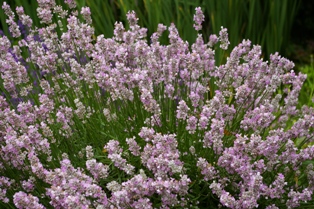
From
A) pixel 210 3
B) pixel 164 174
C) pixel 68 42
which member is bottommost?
pixel 164 174

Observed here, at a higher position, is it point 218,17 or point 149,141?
point 218,17

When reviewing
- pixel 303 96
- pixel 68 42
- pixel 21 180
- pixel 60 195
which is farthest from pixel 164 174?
pixel 303 96

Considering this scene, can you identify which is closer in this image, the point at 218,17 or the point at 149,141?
the point at 149,141

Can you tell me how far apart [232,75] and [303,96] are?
2374mm

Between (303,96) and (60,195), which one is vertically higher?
(303,96)

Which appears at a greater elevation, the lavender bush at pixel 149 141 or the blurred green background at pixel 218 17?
the blurred green background at pixel 218 17

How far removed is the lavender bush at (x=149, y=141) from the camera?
223 centimetres

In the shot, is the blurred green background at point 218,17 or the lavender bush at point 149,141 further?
the blurred green background at point 218,17

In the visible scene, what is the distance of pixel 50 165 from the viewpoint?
8.92 ft

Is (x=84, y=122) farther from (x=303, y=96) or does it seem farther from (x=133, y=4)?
(x=303, y=96)

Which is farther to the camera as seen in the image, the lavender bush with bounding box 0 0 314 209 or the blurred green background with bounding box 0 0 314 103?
the blurred green background with bounding box 0 0 314 103

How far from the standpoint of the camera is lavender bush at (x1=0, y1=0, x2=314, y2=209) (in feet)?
7.32

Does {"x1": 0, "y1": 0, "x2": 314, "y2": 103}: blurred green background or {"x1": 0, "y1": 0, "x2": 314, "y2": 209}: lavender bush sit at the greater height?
{"x1": 0, "y1": 0, "x2": 314, "y2": 103}: blurred green background

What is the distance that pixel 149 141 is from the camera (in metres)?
2.69
